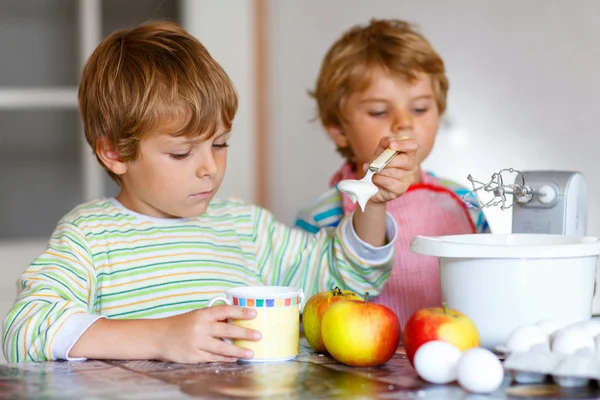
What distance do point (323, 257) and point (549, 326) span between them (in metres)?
0.61

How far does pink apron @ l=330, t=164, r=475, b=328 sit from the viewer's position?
182 centimetres

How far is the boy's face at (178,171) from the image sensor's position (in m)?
1.55

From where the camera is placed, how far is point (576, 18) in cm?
256

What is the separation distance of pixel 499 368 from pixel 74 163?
2.06 m

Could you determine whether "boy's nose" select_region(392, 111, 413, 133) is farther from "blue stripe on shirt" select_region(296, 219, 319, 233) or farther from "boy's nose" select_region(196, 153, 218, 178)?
"boy's nose" select_region(196, 153, 218, 178)

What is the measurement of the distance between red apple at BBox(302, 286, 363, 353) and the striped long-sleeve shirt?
261mm

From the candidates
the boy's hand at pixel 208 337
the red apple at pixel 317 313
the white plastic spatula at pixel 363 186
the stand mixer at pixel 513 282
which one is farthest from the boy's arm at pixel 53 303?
the stand mixer at pixel 513 282

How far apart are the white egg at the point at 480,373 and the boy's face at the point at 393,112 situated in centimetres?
93

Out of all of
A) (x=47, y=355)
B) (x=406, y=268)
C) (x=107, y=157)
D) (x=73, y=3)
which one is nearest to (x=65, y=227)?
(x=107, y=157)

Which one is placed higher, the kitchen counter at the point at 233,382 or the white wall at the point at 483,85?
the white wall at the point at 483,85

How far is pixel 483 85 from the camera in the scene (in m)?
2.68

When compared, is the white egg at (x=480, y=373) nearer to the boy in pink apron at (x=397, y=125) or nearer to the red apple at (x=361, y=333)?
the red apple at (x=361, y=333)

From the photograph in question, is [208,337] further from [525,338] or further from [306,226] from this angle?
[306,226]

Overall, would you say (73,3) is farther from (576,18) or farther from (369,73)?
(576,18)
